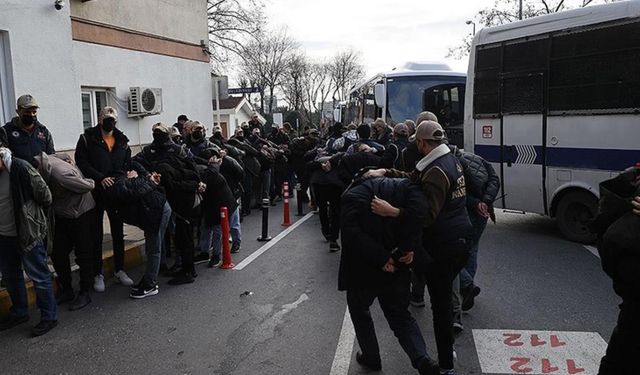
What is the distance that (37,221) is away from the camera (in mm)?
4836

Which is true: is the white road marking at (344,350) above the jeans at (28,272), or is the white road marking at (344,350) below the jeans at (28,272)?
below

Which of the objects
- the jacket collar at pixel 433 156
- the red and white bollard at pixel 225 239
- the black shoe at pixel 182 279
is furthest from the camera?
the red and white bollard at pixel 225 239

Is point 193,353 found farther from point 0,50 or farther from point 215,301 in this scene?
point 0,50

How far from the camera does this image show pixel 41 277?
492 cm

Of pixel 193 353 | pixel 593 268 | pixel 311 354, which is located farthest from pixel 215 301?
pixel 593 268

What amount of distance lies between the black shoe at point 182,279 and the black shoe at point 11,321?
5.39 ft

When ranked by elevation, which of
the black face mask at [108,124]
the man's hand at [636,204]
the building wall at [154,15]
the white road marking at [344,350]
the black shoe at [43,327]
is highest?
the building wall at [154,15]

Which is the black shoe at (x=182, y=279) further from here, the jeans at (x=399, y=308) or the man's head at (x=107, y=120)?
the jeans at (x=399, y=308)

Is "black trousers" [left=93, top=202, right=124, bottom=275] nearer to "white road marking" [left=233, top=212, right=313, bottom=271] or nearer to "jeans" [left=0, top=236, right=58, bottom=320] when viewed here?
"jeans" [left=0, top=236, right=58, bottom=320]

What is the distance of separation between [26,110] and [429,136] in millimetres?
4267

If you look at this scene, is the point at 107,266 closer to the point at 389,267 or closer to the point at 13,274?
the point at 13,274

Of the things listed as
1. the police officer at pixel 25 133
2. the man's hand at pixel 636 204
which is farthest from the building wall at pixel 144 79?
the man's hand at pixel 636 204

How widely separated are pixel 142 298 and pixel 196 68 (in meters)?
10.3

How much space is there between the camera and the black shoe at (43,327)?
4.88 meters
